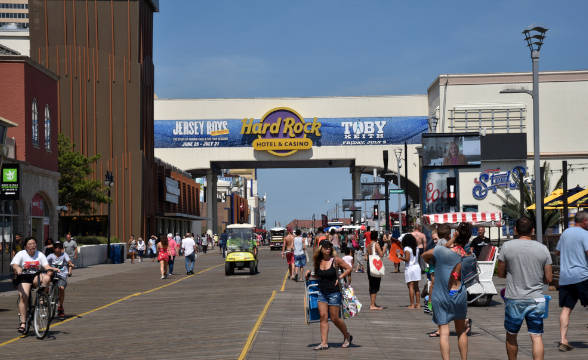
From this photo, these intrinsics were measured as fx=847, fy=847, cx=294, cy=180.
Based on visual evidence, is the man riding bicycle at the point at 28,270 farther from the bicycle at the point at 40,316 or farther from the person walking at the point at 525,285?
the person walking at the point at 525,285

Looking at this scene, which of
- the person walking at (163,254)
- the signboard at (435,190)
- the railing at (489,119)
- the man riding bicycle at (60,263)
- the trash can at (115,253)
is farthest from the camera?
the railing at (489,119)

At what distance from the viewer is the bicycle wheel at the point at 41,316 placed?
14.6m

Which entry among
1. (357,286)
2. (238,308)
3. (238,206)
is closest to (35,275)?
(238,308)

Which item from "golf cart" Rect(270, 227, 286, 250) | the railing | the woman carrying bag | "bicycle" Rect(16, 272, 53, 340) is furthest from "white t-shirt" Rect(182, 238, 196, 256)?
the railing

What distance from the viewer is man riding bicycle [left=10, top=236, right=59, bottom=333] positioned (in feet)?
51.3

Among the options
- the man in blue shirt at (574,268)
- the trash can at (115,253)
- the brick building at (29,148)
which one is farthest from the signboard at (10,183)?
the man in blue shirt at (574,268)

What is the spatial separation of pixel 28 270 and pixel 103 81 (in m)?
53.9

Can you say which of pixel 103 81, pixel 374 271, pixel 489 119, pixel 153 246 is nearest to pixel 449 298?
pixel 374 271

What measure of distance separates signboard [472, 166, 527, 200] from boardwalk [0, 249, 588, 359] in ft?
157

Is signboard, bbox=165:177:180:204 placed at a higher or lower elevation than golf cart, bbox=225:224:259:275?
higher

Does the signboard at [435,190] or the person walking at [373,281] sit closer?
the person walking at [373,281]

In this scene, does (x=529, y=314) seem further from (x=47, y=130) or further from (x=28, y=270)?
(x=47, y=130)

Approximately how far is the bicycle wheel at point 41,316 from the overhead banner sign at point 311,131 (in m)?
73.5

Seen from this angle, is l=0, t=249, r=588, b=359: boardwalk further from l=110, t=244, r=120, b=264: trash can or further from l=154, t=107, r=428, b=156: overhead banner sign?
l=154, t=107, r=428, b=156: overhead banner sign
